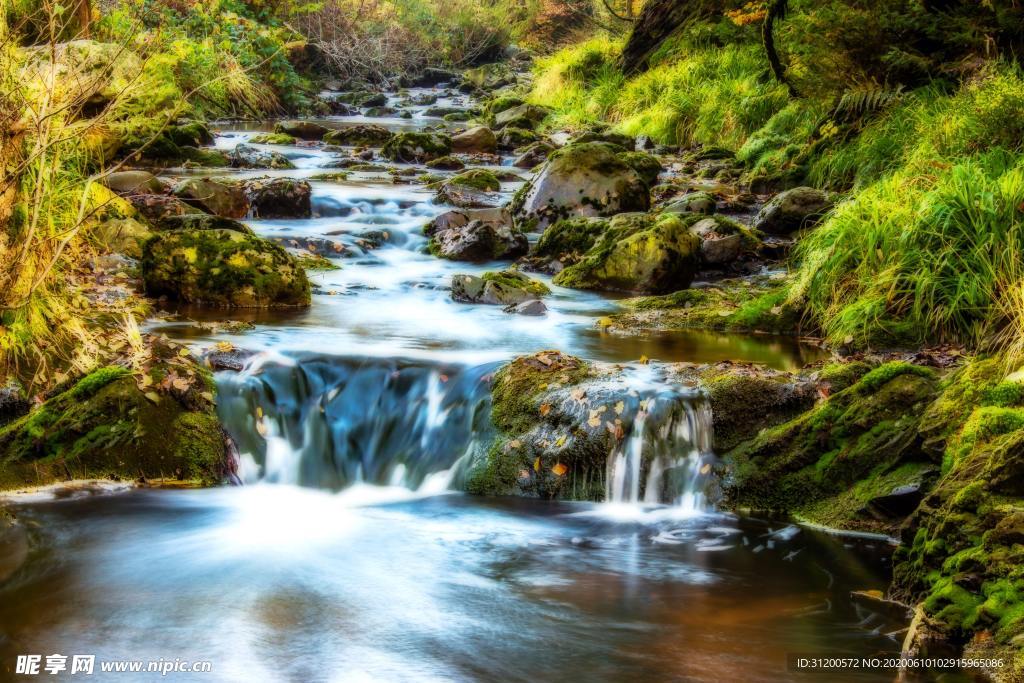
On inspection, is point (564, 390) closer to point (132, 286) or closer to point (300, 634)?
point (300, 634)

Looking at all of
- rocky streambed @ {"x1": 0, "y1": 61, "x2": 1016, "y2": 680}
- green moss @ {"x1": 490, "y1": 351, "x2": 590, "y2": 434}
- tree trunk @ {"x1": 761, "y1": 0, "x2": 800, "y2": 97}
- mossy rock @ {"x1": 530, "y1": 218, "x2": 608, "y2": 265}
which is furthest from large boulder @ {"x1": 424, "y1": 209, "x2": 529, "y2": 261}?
tree trunk @ {"x1": 761, "y1": 0, "x2": 800, "y2": 97}

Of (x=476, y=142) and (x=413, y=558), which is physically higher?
(x=476, y=142)

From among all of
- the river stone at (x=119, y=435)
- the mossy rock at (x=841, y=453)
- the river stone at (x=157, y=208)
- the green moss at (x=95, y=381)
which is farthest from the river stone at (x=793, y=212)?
the green moss at (x=95, y=381)

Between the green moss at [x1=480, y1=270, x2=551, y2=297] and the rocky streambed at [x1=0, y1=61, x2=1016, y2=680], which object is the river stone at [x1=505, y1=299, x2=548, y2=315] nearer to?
the rocky streambed at [x1=0, y1=61, x2=1016, y2=680]

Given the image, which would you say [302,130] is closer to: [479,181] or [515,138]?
[515,138]

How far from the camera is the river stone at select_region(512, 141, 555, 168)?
60.4ft

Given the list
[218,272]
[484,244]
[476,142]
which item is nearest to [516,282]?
[484,244]

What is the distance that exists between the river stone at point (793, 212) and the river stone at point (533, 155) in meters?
7.67

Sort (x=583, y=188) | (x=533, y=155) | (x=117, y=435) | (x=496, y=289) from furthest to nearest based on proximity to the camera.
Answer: (x=533, y=155) → (x=583, y=188) → (x=496, y=289) → (x=117, y=435)

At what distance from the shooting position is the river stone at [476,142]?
20.5 meters

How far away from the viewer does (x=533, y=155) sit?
18.7 meters

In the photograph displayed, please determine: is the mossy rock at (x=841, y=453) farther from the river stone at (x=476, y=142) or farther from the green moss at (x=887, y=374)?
the river stone at (x=476, y=142)

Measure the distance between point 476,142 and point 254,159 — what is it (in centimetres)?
527

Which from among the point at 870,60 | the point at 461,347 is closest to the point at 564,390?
the point at 461,347
